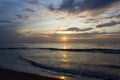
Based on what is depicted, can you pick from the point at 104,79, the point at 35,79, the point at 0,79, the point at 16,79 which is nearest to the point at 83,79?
the point at 104,79

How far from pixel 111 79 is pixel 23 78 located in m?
5.58

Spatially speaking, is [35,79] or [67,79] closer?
[35,79]

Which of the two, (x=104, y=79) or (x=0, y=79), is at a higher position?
(x=0, y=79)

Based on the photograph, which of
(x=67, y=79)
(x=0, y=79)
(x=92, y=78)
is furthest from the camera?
(x=92, y=78)

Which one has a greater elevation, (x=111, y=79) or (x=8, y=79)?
Answer: (x=8, y=79)

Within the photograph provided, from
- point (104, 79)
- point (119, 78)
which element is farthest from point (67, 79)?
point (119, 78)

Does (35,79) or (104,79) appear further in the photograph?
(104,79)

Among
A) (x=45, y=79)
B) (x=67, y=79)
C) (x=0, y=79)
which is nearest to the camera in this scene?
(x=0, y=79)

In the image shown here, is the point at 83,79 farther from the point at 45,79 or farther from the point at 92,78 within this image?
the point at 45,79

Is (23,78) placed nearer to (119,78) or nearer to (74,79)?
(74,79)

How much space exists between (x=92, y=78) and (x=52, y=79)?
3015mm

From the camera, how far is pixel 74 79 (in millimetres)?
12469

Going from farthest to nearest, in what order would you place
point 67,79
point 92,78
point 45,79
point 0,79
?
point 92,78 → point 67,79 → point 45,79 → point 0,79

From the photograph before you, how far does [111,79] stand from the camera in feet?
42.1
